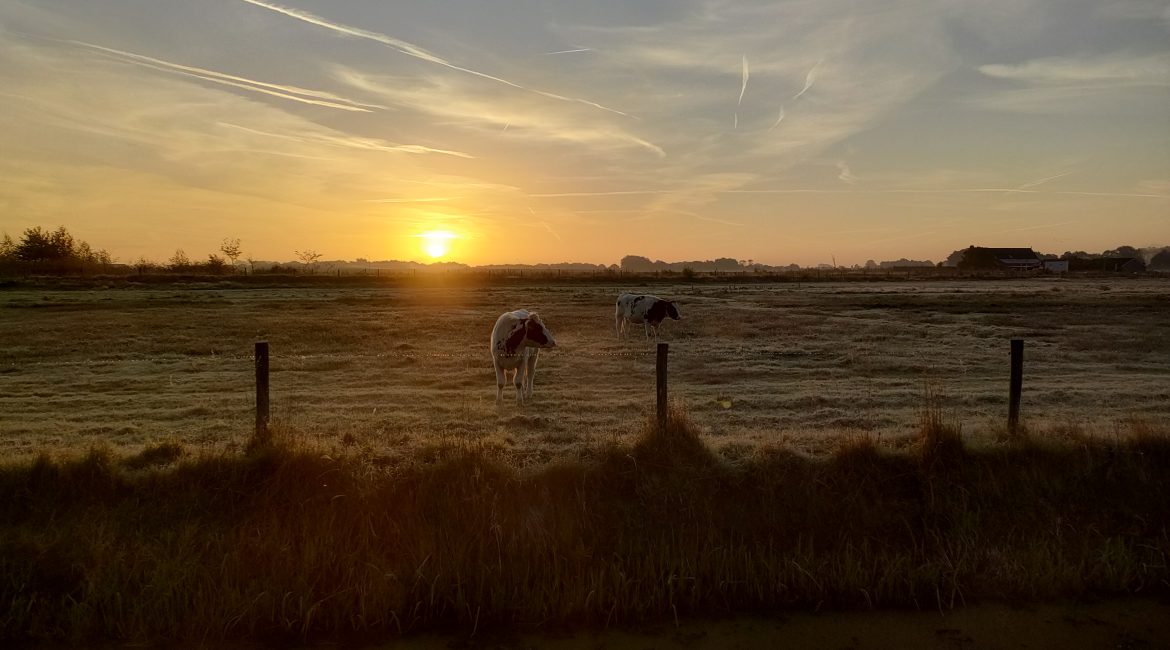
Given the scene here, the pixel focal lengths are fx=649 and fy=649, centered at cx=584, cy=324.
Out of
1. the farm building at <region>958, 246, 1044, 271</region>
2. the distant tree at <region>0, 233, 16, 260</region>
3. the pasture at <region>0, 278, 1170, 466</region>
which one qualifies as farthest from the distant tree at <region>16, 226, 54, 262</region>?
the farm building at <region>958, 246, 1044, 271</region>

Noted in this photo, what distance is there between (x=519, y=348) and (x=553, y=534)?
339 inches

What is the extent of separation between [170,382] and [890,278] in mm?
85843

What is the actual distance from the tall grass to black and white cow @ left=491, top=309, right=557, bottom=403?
6086 millimetres

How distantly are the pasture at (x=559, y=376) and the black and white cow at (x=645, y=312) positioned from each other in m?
0.95

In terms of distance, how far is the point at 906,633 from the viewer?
567cm

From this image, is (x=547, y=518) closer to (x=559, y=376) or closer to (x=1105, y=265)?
(x=559, y=376)

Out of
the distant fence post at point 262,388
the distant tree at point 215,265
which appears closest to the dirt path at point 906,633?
the distant fence post at point 262,388

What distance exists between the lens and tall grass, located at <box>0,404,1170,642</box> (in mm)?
5828

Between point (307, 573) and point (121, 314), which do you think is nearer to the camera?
point (307, 573)

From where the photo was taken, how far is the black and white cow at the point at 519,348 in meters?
14.5

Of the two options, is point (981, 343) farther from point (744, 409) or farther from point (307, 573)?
point (307, 573)

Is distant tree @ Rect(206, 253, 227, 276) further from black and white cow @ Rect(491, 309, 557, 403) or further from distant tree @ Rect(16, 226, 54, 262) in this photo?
black and white cow @ Rect(491, 309, 557, 403)

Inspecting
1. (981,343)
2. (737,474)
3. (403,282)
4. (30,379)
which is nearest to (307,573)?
(737,474)

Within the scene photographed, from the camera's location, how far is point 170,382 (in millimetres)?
16266
